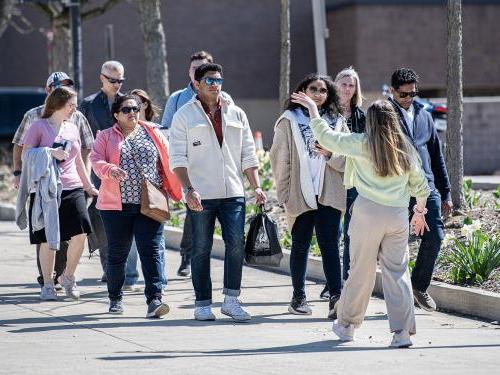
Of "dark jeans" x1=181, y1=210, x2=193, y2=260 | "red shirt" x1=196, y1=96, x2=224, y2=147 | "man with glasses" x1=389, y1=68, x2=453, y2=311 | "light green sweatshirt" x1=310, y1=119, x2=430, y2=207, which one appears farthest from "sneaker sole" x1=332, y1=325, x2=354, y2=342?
"dark jeans" x1=181, y1=210, x2=193, y2=260

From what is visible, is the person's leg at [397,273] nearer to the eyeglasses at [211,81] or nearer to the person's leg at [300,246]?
the person's leg at [300,246]

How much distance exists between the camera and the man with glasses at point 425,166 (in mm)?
9664

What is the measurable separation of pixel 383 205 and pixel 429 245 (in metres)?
1.58

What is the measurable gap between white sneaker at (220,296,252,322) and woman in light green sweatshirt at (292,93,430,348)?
131cm

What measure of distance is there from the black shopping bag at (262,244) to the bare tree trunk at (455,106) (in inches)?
153

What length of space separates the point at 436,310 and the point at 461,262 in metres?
0.52

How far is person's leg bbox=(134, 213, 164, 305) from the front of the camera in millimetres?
9898

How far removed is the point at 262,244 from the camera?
9.90 meters

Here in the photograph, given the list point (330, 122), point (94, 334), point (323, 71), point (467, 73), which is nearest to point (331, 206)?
point (330, 122)

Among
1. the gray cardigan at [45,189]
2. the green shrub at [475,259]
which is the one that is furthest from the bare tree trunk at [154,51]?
the green shrub at [475,259]

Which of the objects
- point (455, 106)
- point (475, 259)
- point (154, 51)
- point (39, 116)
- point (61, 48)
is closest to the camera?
point (475, 259)

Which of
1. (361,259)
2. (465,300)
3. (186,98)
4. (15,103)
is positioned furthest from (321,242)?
(15,103)

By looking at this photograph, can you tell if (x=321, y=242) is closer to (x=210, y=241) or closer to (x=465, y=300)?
(x=210, y=241)

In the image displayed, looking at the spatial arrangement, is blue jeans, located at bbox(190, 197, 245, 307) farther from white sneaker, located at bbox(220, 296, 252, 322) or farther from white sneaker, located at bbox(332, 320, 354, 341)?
white sneaker, located at bbox(332, 320, 354, 341)
